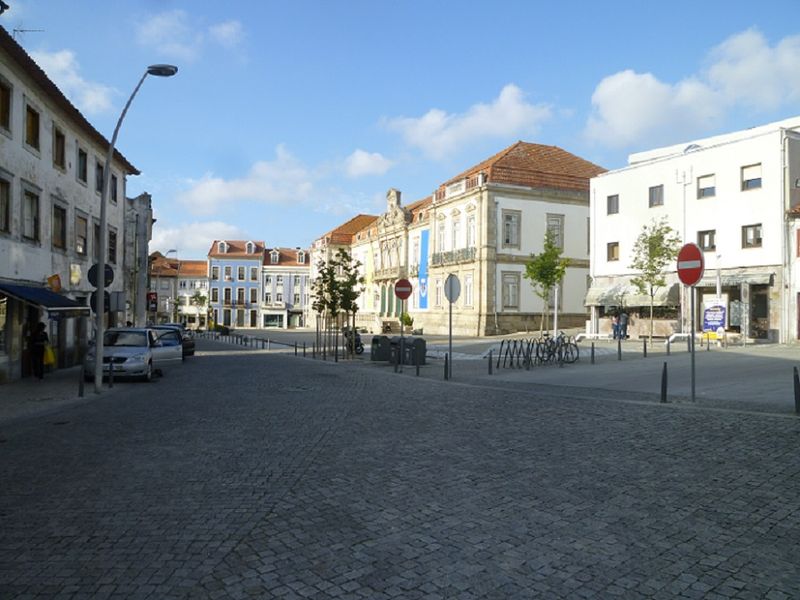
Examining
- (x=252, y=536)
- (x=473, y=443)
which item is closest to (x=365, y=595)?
(x=252, y=536)

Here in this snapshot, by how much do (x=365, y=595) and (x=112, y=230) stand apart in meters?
29.5

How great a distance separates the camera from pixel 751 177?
3356 centimetres

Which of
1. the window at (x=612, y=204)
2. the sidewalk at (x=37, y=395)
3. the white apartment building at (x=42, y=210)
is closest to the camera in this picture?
the sidewalk at (x=37, y=395)

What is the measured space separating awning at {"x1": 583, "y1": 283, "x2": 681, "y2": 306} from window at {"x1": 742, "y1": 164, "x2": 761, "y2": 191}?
6530 mm

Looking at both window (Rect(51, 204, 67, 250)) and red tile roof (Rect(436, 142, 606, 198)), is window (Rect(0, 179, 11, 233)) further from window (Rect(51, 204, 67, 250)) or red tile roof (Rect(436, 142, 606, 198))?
red tile roof (Rect(436, 142, 606, 198))

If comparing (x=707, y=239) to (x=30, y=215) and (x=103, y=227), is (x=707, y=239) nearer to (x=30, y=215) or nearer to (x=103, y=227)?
(x=103, y=227)

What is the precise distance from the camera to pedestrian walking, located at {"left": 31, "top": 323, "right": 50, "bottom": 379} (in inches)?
768

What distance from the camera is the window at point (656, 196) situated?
38656 millimetres

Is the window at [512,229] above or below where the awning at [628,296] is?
above

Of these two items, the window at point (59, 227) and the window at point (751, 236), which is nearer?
the window at point (59, 227)

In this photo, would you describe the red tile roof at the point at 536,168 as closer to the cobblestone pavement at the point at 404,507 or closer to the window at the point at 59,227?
the window at the point at 59,227

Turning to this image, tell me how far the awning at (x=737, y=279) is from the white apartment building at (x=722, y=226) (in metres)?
0.05

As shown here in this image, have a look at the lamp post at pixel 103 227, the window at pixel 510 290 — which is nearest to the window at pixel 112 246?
the lamp post at pixel 103 227

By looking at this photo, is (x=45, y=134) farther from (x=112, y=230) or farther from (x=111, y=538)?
(x=111, y=538)
